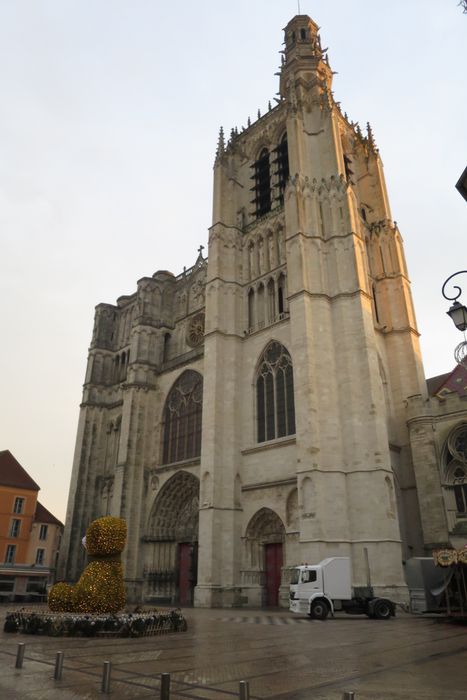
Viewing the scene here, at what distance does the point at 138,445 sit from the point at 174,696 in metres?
25.7

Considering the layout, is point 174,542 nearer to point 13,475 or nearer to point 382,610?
point 382,610

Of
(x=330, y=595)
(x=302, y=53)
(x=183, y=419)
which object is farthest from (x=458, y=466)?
(x=302, y=53)

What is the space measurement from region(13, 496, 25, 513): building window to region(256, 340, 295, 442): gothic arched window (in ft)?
70.4

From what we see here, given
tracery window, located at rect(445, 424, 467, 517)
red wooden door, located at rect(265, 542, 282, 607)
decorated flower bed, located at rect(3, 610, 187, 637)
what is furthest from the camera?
red wooden door, located at rect(265, 542, 282, 607)

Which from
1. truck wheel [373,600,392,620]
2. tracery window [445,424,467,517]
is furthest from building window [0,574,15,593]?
tracery window [445,424,467,517]

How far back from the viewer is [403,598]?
1775cm

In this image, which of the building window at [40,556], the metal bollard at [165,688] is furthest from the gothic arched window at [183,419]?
the metal bollard at [165,688]

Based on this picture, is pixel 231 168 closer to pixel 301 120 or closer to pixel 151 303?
pixel 301 120

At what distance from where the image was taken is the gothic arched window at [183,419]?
28859 mm

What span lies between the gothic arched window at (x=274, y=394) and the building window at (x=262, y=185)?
1049cm

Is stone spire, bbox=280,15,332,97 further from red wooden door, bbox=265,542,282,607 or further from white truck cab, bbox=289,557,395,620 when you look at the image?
white truck cab, bbox=289,557,395,620

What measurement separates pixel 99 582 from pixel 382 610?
30.2ft

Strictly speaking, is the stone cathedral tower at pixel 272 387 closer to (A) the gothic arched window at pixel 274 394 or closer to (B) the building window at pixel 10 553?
(A) the gothic arched window at pixel 274 394

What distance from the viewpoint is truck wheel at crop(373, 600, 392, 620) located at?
1563cm
